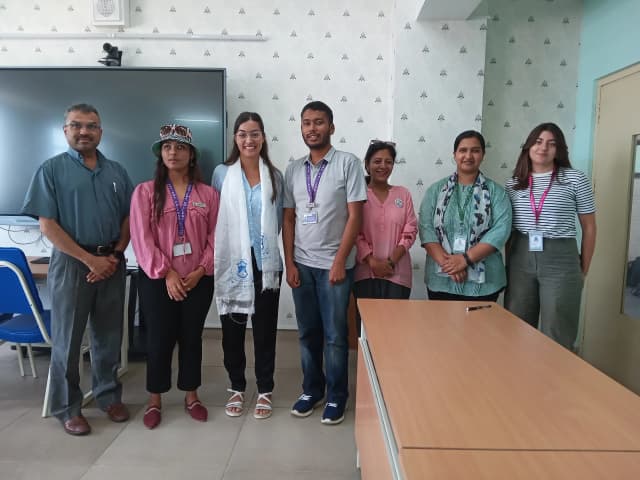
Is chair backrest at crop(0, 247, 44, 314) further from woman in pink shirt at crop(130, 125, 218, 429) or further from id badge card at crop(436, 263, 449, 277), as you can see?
id badge card at crop(436, 263, 449, 277)

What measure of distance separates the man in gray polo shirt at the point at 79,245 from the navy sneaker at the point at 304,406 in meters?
0.94

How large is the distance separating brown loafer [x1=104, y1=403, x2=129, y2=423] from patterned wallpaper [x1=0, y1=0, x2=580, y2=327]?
1661 mm

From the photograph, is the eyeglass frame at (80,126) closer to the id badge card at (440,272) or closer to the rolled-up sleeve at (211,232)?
the rolled-up sleeve at (211,232)

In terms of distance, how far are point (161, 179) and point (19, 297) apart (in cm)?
107

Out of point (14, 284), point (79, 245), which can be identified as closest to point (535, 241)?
point (79, 245)

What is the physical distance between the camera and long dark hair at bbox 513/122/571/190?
2.32m

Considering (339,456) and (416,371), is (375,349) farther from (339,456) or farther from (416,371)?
(339,456)

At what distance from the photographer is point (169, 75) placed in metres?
3.46

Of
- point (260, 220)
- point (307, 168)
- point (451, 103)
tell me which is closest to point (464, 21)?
point (451, 103)

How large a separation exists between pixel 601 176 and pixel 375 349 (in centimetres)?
266

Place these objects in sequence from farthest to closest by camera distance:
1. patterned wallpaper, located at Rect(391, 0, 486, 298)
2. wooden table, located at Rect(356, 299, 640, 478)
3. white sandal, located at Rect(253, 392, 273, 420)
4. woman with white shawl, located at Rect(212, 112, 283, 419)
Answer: patterned wallpaper, located at Rect(391, 0, 486, 298)
white sandal, located at Rect(253, 392, 273, 420)
woman with white shawl, located at Rect(212, 112, 283, 419)
wooden table, located at Rect(356, 299, 640, 478)

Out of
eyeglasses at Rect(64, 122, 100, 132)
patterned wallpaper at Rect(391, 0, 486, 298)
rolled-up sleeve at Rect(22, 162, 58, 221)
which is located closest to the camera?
rolled-up sleeve at Rect(22, 162, 58, 221)

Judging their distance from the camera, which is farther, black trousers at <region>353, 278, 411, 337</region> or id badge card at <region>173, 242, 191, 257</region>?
black trousers at <region>353, 278, 411, 337</region>

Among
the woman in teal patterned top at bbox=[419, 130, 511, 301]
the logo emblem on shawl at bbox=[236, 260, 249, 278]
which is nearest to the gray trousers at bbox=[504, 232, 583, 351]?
the woman in teal patterned top at bbox=[419, 130, 511, 301]
